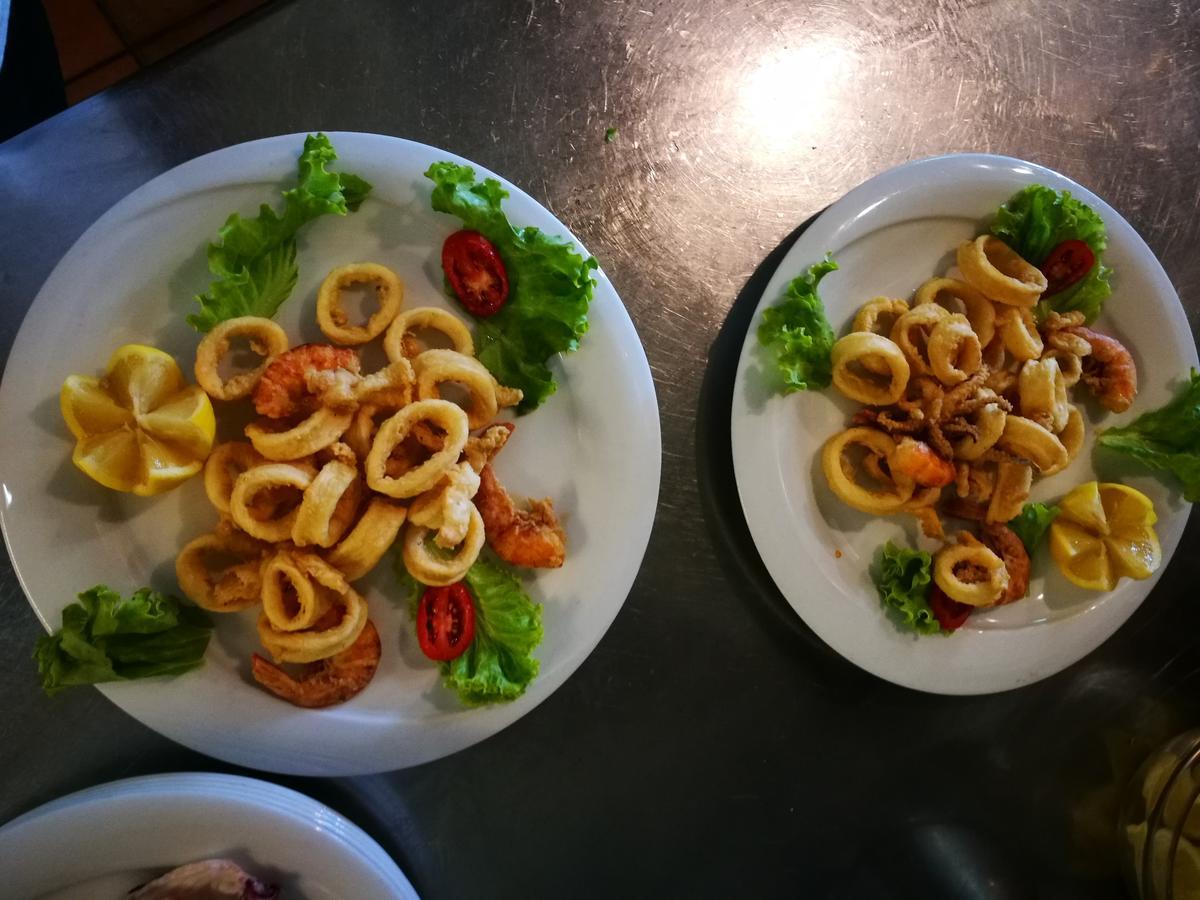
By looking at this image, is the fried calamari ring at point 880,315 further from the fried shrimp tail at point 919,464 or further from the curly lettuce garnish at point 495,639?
the curly lettuce garnish at point 495,639

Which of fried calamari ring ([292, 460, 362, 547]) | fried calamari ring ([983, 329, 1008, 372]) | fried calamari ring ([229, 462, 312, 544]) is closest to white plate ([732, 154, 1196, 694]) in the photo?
fried calamari ring ([983, 329, 1008, 372])

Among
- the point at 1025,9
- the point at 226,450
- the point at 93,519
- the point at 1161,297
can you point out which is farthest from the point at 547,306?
the point at 1025,9

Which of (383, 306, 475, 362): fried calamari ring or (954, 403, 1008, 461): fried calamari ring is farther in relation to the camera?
(954, 403, 1008, 461): fried calamari ring

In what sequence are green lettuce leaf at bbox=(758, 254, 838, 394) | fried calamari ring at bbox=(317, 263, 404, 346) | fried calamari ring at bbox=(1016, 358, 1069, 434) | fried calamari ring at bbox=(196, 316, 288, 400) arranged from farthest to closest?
fried calamari ring at bbox=(1016, 358, 1069, 434), green lettuce leaf at bbox=(758, 254, 838, 394), fried calamari ring at bbox=(317, 263, 404, 346), fried calamari ring at bbox=(196, 316, 288, 400)

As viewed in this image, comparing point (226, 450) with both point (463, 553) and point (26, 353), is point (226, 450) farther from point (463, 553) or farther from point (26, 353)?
point (463, 553)

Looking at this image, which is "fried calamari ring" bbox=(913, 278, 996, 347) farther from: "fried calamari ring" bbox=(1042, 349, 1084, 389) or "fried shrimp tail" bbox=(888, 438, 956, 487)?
"fried shrimp tail" bbox=(888, 438, 956, 487)
